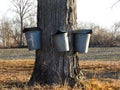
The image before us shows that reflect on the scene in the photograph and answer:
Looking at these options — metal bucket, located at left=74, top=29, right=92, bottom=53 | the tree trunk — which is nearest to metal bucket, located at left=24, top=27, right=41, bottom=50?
the tree trunk

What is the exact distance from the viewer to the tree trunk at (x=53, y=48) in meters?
7.20

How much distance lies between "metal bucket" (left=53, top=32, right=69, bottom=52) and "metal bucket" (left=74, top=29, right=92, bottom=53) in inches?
10.7

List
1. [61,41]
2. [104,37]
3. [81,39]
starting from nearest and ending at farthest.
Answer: [61,41] < [81,39] < [104,37]

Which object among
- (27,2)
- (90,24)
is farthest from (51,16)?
(27,2)

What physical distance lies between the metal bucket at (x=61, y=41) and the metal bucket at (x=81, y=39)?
0.27 m

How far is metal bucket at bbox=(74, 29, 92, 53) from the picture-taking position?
23.4 ft

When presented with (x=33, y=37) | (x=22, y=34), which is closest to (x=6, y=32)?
(x=22, y=34)

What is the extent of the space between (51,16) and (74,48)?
81 centimetres

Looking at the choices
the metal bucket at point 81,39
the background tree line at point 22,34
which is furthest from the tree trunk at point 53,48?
the background tree line at point 22,34

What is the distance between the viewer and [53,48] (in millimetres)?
7227

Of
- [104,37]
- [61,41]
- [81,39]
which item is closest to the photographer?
[61,41]

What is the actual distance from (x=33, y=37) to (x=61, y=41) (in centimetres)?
62

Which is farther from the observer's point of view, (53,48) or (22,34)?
(22,34)

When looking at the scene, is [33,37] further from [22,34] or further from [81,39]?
[22,34]
